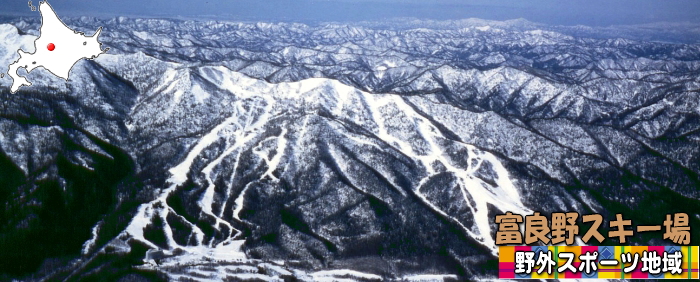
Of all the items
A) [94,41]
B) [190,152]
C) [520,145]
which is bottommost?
[94,41]

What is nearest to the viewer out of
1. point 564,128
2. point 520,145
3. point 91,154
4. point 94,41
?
point 94,41

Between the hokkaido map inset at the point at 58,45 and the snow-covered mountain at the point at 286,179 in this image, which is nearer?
the hokkaido map inset at the point at 58,45

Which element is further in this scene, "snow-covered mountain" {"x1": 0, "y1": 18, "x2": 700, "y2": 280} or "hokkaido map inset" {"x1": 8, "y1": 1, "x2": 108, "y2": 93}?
"snow-covered mountain" {"x1": 0, "y1": 18, "x2": 700, "y2": 280}

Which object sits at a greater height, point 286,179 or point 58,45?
point 286,179

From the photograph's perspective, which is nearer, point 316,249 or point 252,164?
point 316,249

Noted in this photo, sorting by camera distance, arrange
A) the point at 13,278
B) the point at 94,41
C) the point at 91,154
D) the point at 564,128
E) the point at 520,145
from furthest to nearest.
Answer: the point at 564,128
the point at 520,145
the point at 91,154
the point at 13,278
the point at 94,41

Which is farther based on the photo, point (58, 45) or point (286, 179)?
point (286, 179)

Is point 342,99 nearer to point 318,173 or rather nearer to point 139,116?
point 318,173

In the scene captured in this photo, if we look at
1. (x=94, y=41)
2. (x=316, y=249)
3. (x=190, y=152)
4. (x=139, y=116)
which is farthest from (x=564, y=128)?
(x=94, y=41)

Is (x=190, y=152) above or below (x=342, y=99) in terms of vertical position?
below

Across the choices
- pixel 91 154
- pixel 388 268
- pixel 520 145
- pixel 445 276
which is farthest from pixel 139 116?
pixel 520 145
